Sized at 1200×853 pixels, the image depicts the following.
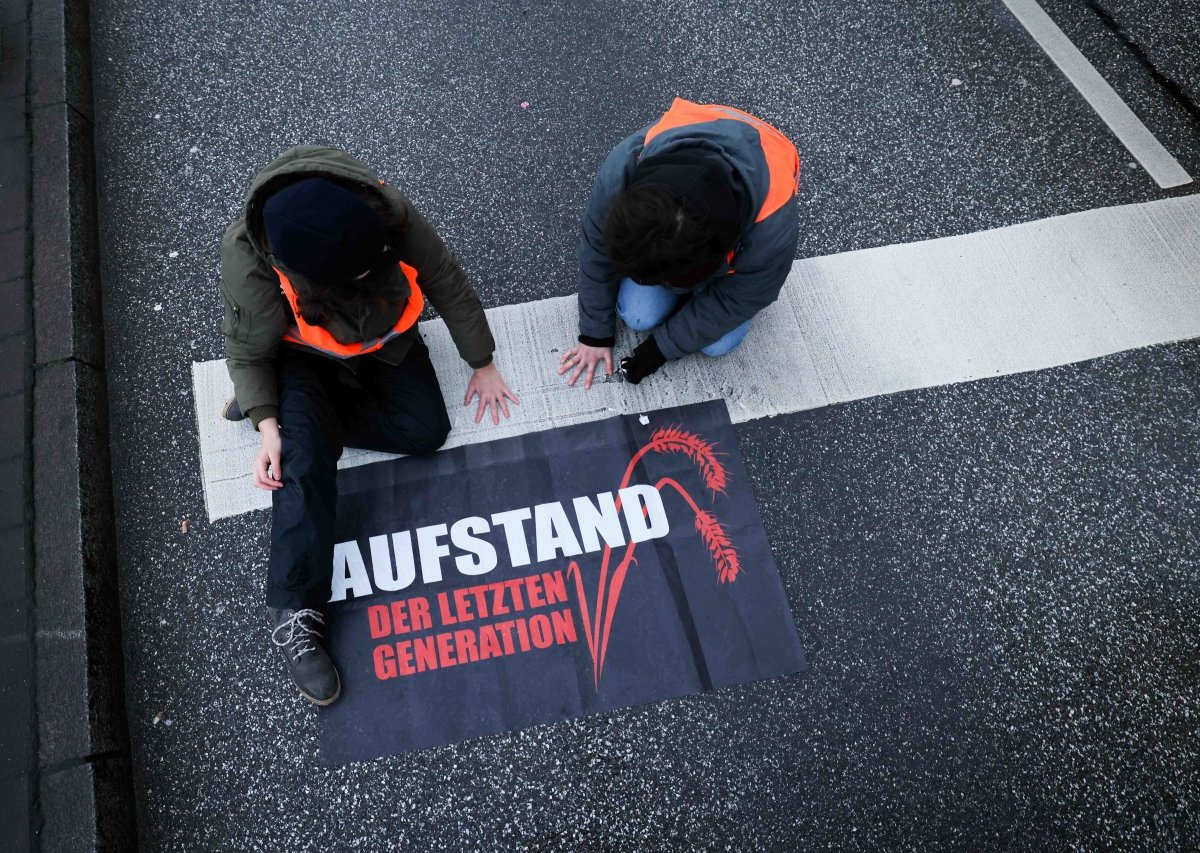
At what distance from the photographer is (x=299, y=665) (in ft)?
6.65

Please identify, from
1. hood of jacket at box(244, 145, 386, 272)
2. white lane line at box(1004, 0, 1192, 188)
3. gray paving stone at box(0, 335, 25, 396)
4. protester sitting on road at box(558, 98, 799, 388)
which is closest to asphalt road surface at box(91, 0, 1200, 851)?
white lane line at box(1004, 0, 1192, 188)

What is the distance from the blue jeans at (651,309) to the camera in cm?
225

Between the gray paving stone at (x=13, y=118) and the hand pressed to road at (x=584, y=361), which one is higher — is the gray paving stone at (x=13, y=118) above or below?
above

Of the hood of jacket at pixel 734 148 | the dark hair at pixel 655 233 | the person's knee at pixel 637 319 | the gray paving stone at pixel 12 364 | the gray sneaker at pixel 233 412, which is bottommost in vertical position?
the gray sneaker at pixel 233 412

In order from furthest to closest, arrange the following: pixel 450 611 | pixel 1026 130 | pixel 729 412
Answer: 1. pixel 1026 130
2. pixel 729 412
3. pixel 450 611

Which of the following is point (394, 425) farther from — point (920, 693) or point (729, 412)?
point (920, 693)

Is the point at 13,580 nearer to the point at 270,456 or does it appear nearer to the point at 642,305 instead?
the point at 270,456

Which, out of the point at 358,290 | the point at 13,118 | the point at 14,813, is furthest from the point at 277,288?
the point at 13,118

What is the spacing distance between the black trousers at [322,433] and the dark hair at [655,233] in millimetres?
927

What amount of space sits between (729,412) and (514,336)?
75 centimetres

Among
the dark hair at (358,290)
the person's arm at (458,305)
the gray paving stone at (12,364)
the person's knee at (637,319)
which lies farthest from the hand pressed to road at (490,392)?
the gray paving stone at (12,364)

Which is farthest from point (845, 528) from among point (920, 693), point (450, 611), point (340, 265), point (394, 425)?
point (340, 265)

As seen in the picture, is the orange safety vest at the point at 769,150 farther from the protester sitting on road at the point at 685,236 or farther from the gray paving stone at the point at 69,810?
the gray paving stone at the point at 69,810

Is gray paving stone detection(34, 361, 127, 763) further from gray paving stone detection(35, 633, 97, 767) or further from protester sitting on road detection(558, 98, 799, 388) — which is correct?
protester sitting on road detection(558, 98, 799, 388)
